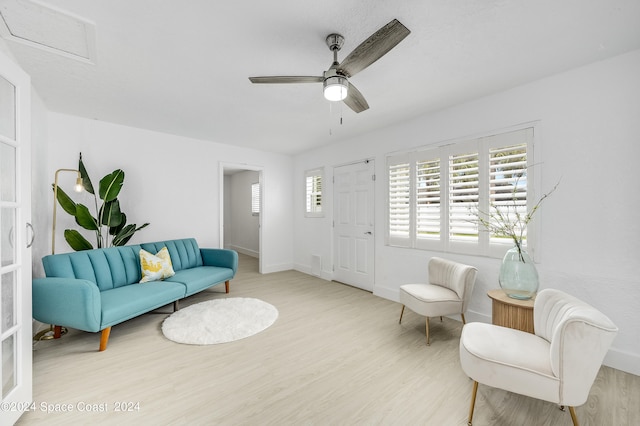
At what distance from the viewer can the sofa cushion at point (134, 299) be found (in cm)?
233

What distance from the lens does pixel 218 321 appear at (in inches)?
113

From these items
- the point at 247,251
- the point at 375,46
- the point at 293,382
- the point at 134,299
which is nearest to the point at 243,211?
the point at 247,251

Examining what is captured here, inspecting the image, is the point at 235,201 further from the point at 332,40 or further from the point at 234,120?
the point at 332,40

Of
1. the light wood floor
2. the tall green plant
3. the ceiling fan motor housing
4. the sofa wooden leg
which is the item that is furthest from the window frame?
the sofa wooden leg

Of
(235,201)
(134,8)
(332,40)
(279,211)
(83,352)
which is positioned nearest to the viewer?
(134,8)

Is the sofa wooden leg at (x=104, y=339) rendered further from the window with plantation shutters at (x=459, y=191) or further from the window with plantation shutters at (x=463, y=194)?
the window with plantation shutters at (x=463, y=194)

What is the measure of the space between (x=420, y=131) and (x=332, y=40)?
2.03 metres

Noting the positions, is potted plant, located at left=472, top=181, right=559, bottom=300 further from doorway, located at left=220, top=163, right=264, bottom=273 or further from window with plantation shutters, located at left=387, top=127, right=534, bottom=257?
doorway, located at left=220, top=163, right=264, bottom=273

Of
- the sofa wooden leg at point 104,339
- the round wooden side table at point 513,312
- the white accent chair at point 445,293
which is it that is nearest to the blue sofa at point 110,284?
the sofa wooden leg at point 104,339

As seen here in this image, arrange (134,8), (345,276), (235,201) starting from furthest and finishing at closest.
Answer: (235,201) → (345,276) → (134,8)

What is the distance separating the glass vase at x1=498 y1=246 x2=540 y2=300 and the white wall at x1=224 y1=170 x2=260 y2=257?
19.1ft

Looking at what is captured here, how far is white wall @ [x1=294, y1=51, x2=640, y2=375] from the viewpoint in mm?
2061

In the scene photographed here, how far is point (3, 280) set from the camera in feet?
4.81

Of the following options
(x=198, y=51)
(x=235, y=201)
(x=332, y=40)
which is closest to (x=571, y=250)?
(x=332, y=40)
